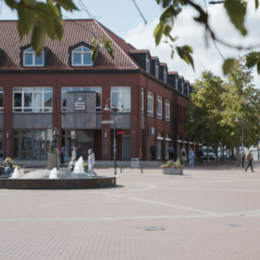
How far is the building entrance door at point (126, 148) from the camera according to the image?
4631cm

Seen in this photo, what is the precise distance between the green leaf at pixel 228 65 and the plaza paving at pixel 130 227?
516 cm

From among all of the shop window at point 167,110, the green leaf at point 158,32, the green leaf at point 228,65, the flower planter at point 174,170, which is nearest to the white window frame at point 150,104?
the shop window at point 167,110

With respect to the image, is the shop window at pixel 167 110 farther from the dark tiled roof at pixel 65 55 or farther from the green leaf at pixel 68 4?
the green leaf at pixel 68 4

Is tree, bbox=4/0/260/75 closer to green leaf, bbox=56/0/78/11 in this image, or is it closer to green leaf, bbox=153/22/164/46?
green leaf, bbox=56/0/78/11

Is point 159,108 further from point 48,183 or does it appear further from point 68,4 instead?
point 68,4

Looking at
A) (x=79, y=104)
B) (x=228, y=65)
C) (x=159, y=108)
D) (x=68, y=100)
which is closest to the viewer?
(x=228, y=65)

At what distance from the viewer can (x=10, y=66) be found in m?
45.2

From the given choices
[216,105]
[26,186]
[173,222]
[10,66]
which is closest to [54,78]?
[10,66]

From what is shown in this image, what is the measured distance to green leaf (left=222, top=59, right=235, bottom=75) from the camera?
1964 millimetres

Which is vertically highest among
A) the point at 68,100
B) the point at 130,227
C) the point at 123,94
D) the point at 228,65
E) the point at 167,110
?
the point at 123,94

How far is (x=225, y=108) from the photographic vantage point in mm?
51438

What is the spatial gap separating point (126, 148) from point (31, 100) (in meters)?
9.94

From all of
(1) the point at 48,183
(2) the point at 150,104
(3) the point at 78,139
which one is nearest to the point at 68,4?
(1) the point at 48,183

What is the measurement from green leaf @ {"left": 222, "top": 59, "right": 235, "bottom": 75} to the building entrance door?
1740 inches
